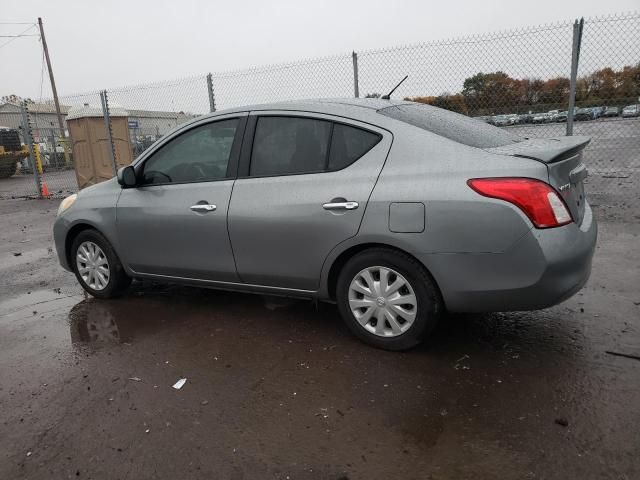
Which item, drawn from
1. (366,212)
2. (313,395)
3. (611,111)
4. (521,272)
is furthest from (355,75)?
(313,395)

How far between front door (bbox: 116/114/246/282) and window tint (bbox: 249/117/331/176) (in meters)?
0.20

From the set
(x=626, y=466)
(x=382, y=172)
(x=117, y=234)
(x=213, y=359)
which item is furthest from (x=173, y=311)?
(x=626, y=466)

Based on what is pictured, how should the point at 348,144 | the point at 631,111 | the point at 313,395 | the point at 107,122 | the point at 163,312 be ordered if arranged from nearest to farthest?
the point at 313,395, the point at 348,144, the point at 163,312, the point at 631,111, the point at 107,122

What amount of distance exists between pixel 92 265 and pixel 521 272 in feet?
12.3

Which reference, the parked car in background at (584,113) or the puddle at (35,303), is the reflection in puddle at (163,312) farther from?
the parked car in background at (584,113)

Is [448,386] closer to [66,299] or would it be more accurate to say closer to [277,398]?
[277,398]

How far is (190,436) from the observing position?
8.39 ft

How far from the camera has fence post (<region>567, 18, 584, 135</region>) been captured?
6.28 m

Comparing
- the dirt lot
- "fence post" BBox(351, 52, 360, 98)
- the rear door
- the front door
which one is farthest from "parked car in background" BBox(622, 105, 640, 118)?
the front door

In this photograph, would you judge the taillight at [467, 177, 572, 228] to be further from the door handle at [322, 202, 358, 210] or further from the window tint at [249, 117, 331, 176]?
the window tint at [249, 117, 331, 176]

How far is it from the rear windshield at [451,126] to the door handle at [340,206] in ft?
2.15

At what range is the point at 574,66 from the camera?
6.46 meters

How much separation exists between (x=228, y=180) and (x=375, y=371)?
176 centimetres

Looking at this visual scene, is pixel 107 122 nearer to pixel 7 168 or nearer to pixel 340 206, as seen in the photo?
pixel 340 206
